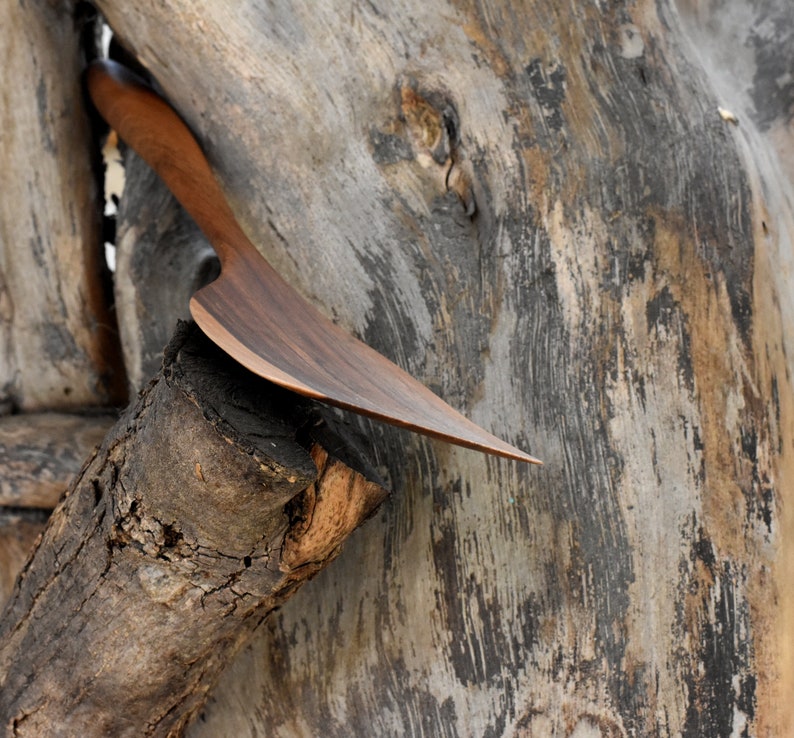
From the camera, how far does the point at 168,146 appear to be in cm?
102

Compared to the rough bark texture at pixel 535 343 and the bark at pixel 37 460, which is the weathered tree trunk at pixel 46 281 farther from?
the rough bark texture at pixel 535 343

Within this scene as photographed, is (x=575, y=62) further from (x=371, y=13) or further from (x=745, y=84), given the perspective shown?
(x=745, y=84)

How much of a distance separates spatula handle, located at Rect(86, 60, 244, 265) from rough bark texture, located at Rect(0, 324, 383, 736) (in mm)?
216

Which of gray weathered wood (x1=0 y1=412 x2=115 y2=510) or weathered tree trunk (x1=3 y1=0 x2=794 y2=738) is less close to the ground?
weathered tree trunk (x1=3 y1=0 x2=794 y2=738)

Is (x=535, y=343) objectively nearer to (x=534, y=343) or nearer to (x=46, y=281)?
(x=534, y=343)

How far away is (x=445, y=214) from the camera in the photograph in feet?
3.11

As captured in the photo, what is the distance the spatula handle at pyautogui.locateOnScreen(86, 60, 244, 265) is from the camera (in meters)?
0.94

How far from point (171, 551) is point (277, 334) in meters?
0.22

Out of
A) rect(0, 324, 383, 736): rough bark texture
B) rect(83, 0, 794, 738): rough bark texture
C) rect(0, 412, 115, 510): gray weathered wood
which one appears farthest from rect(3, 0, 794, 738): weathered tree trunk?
rect(0, 412, 115, 510): gray weathered wood

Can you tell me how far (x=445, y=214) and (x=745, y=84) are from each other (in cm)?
51

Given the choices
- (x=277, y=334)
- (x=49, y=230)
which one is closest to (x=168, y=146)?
(x=49, y=230)

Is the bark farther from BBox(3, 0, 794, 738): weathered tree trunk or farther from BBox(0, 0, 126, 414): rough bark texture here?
BBox(3, 0, 794, 738): weathered tree trunk

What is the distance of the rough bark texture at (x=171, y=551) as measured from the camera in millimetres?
717

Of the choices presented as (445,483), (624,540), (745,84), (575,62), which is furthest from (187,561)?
(745,84)
